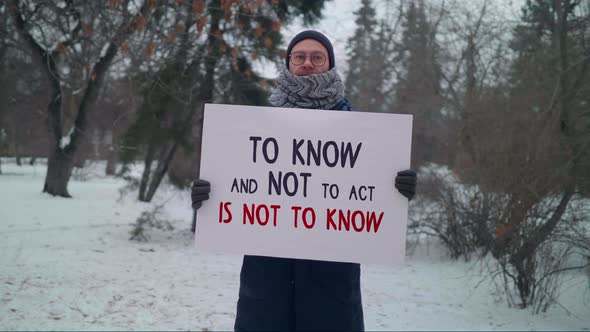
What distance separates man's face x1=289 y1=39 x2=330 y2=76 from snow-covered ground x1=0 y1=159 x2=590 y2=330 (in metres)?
3.45

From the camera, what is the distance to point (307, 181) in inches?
94.3

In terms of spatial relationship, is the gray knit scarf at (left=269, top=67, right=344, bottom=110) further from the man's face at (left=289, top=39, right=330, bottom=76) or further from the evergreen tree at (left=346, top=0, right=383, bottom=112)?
the evergreen tree at (left=346, top=0, right=383, bottom=112)

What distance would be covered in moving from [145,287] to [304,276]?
443 cm

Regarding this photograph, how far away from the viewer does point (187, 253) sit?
857cm

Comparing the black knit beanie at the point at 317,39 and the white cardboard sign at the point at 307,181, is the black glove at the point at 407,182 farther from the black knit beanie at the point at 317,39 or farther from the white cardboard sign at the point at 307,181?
the black knit beanie at the point at 317,39

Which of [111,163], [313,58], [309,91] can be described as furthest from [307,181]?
[111,163]

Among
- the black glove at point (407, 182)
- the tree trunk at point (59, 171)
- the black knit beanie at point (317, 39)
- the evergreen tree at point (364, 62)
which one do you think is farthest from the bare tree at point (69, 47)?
the evergreen tree at point (364, 62)

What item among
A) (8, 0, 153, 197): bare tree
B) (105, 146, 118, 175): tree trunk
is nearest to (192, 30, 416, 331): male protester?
Result: (8, 0, 153, 197): bare tree

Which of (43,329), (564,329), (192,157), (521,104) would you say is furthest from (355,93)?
(43,329)

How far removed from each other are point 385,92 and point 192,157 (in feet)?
18.9

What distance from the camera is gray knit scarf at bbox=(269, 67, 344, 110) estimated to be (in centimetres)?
219

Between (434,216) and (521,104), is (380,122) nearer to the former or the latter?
(521,104)

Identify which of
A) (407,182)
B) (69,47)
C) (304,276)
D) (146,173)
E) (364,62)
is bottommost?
(304,276)

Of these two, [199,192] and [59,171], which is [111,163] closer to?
[59,171]
